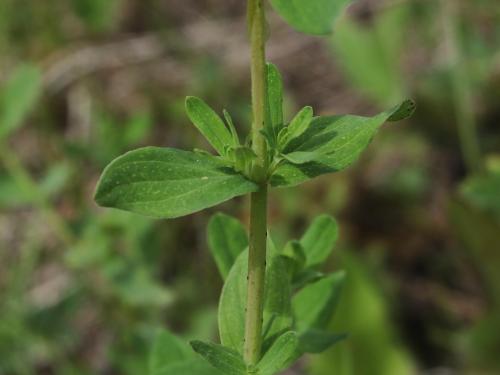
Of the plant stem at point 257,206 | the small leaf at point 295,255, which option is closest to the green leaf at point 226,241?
the small leaf at point 295,255

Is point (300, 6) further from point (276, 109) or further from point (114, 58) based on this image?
point (114, 58)

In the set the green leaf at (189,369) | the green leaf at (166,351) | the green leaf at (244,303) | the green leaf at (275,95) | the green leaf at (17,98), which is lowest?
the green leaf at (189,369)

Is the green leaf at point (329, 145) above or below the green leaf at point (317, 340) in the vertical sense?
above

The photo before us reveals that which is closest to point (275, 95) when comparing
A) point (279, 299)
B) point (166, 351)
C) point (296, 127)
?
point (296, 127)

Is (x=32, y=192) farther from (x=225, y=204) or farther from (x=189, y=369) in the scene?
(x=189, y=369)

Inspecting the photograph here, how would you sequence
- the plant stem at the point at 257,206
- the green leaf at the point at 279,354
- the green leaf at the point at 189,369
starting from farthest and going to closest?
the green leaf at the point at 189,369
the green leaf at the point at 279,354
the plant stem at the point at 257,206

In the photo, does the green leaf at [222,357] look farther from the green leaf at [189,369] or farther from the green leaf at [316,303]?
the green leaf at [316,303]

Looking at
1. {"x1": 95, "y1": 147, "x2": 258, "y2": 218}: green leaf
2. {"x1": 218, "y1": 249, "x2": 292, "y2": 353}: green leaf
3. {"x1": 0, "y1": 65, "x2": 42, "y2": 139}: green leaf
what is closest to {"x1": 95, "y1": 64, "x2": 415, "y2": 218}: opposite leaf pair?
{"x1": 95, "y1": 147, "x2": 258, "y2": 218}: green leaf
